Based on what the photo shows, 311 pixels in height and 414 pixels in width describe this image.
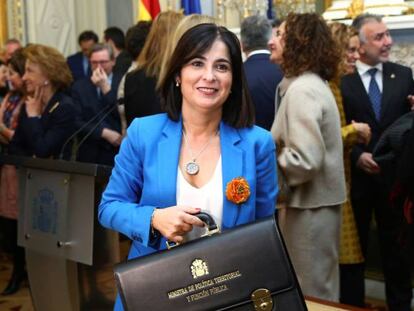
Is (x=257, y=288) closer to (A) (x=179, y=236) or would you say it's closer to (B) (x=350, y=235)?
(A) (x=179, y=236)

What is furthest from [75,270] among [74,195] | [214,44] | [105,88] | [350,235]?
[105,88]

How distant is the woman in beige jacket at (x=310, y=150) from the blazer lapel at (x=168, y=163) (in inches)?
44.8

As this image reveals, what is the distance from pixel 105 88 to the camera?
5.21 metres

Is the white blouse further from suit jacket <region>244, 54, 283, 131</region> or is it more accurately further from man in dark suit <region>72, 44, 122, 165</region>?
man in dark suit <region>72, 44, 122, 165</region>

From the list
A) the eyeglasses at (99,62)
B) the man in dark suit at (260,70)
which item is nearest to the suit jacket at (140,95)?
the man in dark suit at (260,70)

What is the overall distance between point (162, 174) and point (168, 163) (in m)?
0.04

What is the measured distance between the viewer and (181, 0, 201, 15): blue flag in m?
7.19

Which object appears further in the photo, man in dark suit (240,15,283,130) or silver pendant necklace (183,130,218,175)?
man in dark suit (240,15,283,130)

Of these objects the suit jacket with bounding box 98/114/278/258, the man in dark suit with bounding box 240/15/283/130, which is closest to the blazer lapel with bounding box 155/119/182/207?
the suit jacket with bounding box 98/114/278/258

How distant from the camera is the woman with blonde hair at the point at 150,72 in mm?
3443

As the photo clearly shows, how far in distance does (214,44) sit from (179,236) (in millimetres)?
523

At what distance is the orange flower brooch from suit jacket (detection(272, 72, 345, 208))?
1.14m

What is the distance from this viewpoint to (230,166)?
1.81 m

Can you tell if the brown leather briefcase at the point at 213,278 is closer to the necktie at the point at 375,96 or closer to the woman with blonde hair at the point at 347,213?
the woman with blonde hair at the point at 347,213
